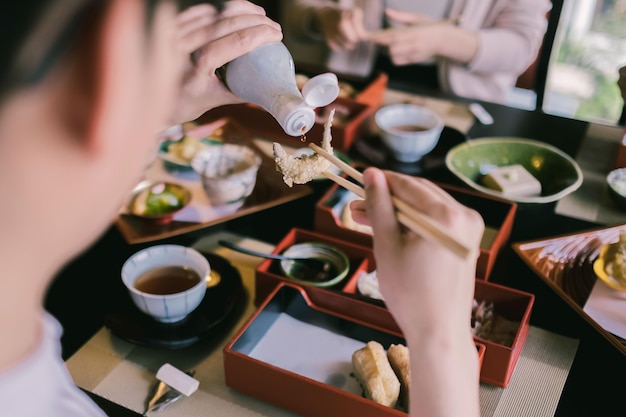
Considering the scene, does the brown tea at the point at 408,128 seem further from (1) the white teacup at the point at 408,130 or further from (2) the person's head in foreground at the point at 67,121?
(2) the person's head in foreground at the point at 67,121

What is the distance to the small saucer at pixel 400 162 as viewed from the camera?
1.53 metres

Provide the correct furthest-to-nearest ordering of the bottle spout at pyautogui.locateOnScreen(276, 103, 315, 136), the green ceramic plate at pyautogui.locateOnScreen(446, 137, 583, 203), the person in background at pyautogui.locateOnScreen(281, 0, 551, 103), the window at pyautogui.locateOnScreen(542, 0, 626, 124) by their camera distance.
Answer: the window at pyautogui.locateOnScreen(542, 0, 626, 124), the person in background at pyautogui.locateOnScreen(281, 0, 551, 103), the green ceramic plate at pyautogui.locateOnScreen(446, 137, 583, 203), the bottle spout at pyautogui.locateOnScreen(276, 103, 315, 136)

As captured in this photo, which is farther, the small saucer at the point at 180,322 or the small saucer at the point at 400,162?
the small saucer at the point at 400,162

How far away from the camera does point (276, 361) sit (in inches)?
39.0

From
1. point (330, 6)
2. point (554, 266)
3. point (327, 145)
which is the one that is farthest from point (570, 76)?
point (327, 145)

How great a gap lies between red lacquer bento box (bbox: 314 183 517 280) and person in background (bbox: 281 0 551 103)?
775mm

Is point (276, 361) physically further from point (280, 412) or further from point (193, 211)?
point (193, 211)

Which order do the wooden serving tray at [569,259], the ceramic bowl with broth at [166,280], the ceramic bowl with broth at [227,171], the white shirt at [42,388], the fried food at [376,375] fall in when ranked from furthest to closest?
the ceramic bowl with broth at [227,171] → the wooden serving tray at [569,259] → the ceramic bowl with broth at [166,280] → the fried food at [376,375] → the white shirt at [42,388]

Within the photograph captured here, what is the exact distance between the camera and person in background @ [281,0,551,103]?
1.98 metres

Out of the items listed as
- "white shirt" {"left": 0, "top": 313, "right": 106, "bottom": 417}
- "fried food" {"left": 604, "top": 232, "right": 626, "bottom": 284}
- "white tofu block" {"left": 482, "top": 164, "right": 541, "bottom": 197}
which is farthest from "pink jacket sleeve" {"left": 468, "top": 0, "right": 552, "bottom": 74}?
"white shirt" {"left": 0, "top": 313, "right": 106, "bottom": 417}

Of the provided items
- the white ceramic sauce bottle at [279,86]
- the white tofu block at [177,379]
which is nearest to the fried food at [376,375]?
the white tofu block at [177,379]

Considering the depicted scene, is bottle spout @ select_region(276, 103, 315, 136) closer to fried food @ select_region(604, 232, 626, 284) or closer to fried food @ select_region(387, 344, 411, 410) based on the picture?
fried food @ select_region(387, 344, 411, 410)

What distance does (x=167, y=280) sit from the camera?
1.08 m

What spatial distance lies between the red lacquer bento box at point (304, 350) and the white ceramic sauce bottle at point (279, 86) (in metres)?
0.36
